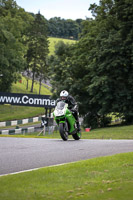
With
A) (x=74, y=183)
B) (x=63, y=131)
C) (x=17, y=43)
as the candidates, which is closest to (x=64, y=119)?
(x=63, y=131)

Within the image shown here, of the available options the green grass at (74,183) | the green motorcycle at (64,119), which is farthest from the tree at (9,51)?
the green grass at (74,183)

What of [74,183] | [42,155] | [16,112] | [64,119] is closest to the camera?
[74,183]

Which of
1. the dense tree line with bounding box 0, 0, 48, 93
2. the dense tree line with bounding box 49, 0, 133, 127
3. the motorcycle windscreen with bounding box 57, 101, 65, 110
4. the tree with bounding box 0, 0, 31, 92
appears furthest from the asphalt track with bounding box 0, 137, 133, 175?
the tree with bounding box 0, 0, 31, 92

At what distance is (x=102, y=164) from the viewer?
871 centimetres

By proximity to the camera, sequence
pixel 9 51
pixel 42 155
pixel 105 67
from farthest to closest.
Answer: pixel 9 51 < pixel 105 67 < pixel 42 155

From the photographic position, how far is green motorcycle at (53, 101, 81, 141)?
14.9 metres

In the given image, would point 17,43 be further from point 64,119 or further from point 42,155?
point 42,155

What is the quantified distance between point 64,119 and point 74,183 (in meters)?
8.37

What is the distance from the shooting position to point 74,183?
6773mm

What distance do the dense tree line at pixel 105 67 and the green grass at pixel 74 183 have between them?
74.4ft

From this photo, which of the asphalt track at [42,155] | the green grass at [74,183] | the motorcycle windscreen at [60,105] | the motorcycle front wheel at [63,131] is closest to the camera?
the green grass at [74,183]

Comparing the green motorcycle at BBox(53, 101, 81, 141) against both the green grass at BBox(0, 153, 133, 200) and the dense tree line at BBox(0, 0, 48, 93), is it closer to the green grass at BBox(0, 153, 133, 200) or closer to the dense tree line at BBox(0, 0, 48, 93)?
the green grass at BBox(0, 153, 133, 200)

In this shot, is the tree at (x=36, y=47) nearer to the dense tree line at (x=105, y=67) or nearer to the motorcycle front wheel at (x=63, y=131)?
the dense tree line at (x=105, y=67)

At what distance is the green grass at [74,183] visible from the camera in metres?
5.89
